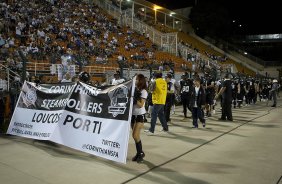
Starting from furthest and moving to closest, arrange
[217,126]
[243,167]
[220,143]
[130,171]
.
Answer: [217,126]
[220,143]
[243,167]
[130,171]

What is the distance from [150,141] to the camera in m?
8.52

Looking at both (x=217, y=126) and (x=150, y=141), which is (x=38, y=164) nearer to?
(x=150, y=141)

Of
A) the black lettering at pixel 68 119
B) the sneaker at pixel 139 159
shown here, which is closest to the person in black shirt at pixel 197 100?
the sneaker at pixel 139 159

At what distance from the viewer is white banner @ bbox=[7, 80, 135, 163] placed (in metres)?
6.20

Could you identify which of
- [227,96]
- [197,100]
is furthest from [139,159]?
[227,96]

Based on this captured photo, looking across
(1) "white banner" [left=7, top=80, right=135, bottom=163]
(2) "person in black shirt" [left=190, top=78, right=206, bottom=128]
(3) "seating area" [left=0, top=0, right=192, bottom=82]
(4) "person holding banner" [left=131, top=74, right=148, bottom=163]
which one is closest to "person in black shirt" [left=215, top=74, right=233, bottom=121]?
(2) "person in black shirt" [left=190, top=78, right=206, bottom=128]

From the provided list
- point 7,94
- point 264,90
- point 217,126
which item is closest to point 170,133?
point 217,126

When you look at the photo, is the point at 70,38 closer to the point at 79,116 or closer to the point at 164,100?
the point at 164,100

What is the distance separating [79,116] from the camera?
7.02 m

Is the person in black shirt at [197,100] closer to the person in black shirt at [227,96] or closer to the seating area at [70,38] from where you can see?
the person in black shirt at [227,96]

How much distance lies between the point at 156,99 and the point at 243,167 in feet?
11.6

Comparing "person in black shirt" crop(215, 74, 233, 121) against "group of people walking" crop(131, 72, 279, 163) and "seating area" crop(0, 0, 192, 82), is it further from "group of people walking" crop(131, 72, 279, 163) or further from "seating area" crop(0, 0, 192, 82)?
"seating area" crop(0, 0, 192, 82)

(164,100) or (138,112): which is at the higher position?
(164,100)

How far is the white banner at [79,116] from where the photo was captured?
620 centimetres
